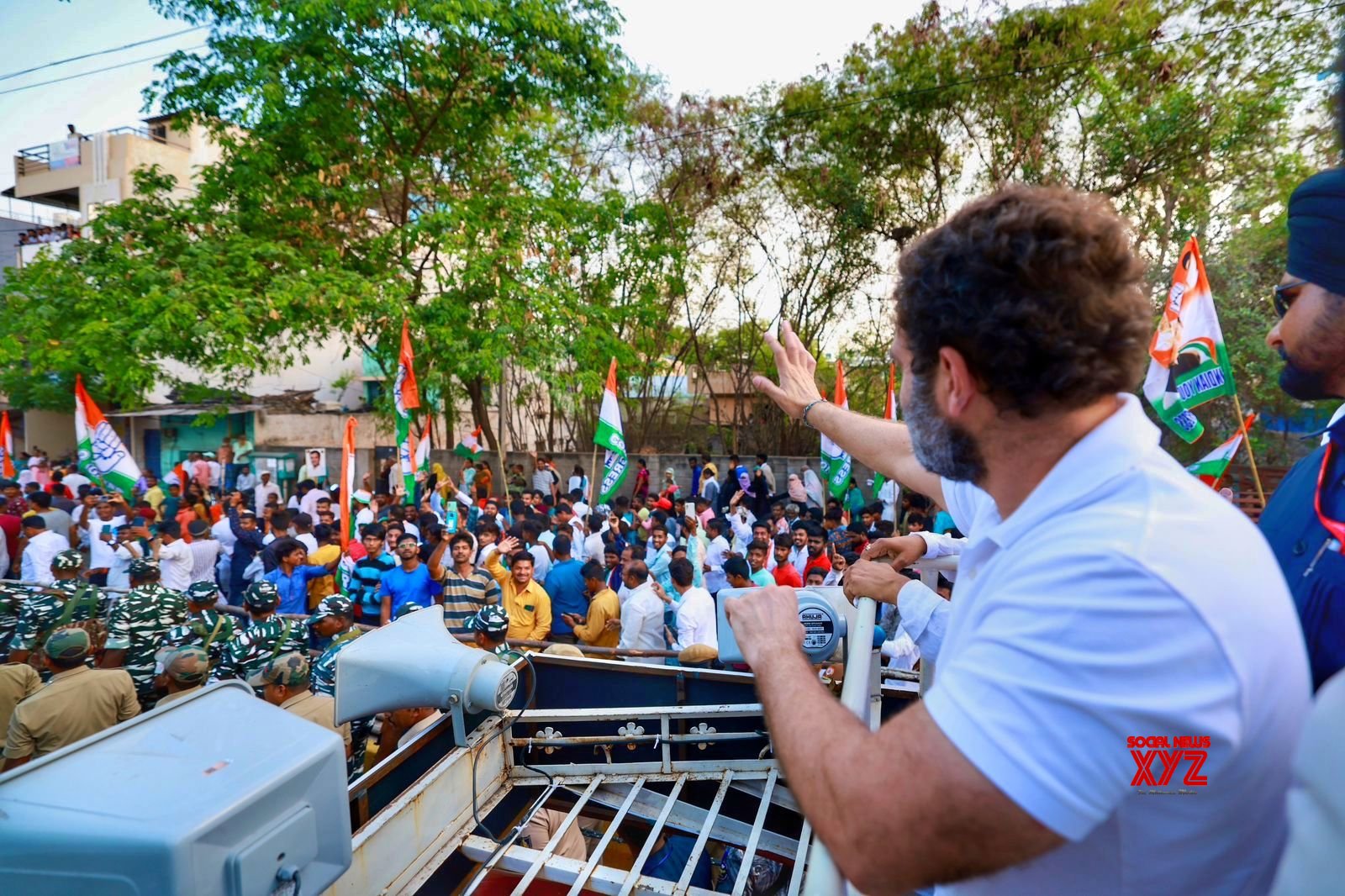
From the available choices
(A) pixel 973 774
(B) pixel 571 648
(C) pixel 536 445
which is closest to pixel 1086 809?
(A) pixel 973 774

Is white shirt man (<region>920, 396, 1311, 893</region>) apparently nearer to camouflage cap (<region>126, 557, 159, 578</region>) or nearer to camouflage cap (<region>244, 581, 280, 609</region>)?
camouflage cap (<region>244, 581, 280, 609</region>)

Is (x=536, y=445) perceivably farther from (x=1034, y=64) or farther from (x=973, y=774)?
(x=973, y=774)

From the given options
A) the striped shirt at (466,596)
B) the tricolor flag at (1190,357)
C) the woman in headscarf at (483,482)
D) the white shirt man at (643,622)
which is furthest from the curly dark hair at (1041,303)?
the woman in headscarf at (483,482)

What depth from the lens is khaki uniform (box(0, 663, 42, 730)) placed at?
4.64 m

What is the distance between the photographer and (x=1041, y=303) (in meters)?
0.88

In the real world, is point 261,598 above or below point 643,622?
above

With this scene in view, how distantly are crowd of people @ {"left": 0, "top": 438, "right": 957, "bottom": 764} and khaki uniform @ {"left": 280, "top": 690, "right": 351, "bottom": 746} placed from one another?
13 mm

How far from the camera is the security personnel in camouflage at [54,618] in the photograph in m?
5.36

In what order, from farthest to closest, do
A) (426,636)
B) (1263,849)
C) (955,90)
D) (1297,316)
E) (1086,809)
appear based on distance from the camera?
1. (955,90)
2. (426,636)
3. (1297,316)
4. (1263,849)
5. (1086,809)

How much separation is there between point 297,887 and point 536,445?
725 inches

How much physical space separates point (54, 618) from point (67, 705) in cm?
172

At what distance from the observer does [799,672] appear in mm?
1004

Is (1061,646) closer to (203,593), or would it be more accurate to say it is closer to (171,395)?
(203,593)

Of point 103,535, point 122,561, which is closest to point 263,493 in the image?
point 103,535
